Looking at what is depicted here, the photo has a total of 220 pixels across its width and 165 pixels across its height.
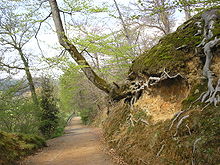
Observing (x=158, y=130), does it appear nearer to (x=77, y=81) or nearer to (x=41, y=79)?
(x=41, y=79)

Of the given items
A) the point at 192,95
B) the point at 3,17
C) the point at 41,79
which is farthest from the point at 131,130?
the point at 3,17

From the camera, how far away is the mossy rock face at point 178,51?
16.8ft

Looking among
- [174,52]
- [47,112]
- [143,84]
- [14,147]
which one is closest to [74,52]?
[143,84]

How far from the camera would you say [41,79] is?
17.1 metres

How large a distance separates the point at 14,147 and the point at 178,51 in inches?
290

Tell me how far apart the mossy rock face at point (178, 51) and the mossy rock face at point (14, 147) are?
565cm

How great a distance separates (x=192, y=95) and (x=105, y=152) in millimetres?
4207

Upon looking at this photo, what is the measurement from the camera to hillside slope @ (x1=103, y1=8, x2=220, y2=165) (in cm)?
341

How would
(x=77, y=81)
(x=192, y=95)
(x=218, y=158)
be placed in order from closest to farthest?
(x=218, y=158)
(x=192, y=95)
(x=77, y=81)

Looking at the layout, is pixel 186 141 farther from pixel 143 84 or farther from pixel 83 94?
pixel 83 94

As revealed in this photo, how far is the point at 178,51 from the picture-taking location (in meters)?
5.43

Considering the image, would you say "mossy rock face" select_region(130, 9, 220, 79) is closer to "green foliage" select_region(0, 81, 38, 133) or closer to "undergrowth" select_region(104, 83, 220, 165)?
"undergrowth" select_region(104, 83, 220, 165)

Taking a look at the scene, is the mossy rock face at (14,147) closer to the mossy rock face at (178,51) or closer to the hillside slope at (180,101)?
the hillside slope at (180,101)

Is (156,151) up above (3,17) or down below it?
below
